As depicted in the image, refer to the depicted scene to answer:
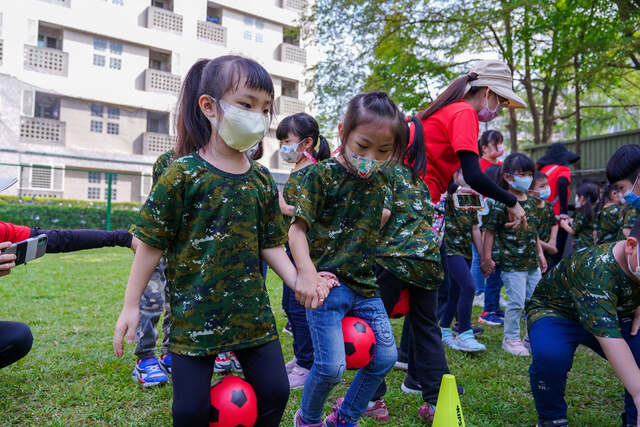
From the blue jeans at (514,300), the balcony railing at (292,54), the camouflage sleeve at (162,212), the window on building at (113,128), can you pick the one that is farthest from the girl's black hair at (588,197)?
the balcony railing at (292,54)

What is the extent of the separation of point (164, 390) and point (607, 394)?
330 centimetres

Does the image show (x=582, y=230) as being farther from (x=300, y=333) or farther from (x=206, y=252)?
A: (x=206, y=252)

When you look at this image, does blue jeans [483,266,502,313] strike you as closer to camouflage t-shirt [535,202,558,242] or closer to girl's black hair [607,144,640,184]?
camouflage t-shirt [535,202,558,242]

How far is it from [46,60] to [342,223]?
22367 mm

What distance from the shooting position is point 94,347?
4.57m

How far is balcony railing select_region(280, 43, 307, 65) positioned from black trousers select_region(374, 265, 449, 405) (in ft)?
84.5

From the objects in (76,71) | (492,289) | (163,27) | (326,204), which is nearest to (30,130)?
(76,71)

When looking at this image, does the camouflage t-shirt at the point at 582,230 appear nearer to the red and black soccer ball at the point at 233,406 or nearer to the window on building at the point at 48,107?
the red and black soccer ball at the point at 233,406

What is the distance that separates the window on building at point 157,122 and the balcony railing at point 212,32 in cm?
437

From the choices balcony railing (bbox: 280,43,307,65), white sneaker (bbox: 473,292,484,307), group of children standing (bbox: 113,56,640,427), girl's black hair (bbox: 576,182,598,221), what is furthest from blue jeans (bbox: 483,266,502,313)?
balcony railing (bbox: 280,43,307,65)

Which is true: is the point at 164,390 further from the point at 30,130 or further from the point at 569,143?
the point at 30,130

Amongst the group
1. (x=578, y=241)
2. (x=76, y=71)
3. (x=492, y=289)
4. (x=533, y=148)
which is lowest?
(x=492, y=289)

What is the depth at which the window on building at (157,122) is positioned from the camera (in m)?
24.1

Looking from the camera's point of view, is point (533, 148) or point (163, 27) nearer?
point (533, 148)
